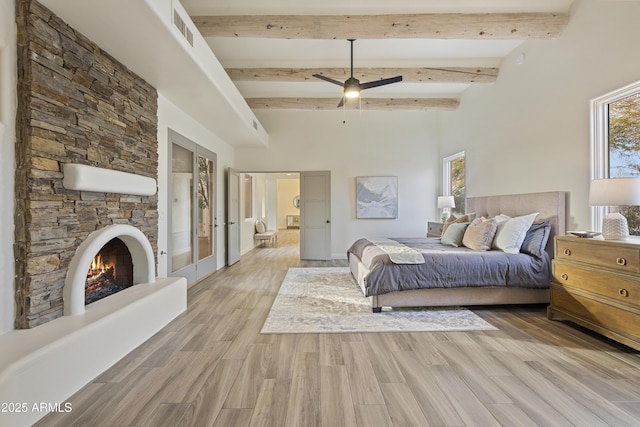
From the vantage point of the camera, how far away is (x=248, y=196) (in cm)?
852

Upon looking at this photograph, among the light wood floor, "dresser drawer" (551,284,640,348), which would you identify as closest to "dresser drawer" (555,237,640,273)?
"dresser drawer" (551,284,640,348)

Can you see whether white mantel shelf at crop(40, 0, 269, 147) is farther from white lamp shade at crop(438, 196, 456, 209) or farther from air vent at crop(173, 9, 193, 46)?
white lamp shade at crop(438, 196, 456, 209)

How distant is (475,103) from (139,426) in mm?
6207

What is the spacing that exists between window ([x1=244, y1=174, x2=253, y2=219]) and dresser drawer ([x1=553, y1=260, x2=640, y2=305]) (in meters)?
6.77

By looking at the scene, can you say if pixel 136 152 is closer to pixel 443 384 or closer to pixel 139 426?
pixel 139 426

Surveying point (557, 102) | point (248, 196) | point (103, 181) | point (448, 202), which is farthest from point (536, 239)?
point (248, 196)

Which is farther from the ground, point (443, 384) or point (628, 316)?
point (628, 316)

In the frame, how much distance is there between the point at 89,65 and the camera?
241cm

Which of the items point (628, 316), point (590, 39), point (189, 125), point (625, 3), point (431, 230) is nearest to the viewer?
point (628, 316)

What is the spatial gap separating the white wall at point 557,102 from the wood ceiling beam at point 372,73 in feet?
1.17

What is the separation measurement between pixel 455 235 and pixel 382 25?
2.86 meters

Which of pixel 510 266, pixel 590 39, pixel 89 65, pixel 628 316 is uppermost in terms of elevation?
pixel 590 39

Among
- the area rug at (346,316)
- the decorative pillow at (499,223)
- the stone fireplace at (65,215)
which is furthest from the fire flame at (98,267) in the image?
the decorative pillow at (499,223)

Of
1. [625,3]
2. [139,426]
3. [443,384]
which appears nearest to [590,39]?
[625,3]
